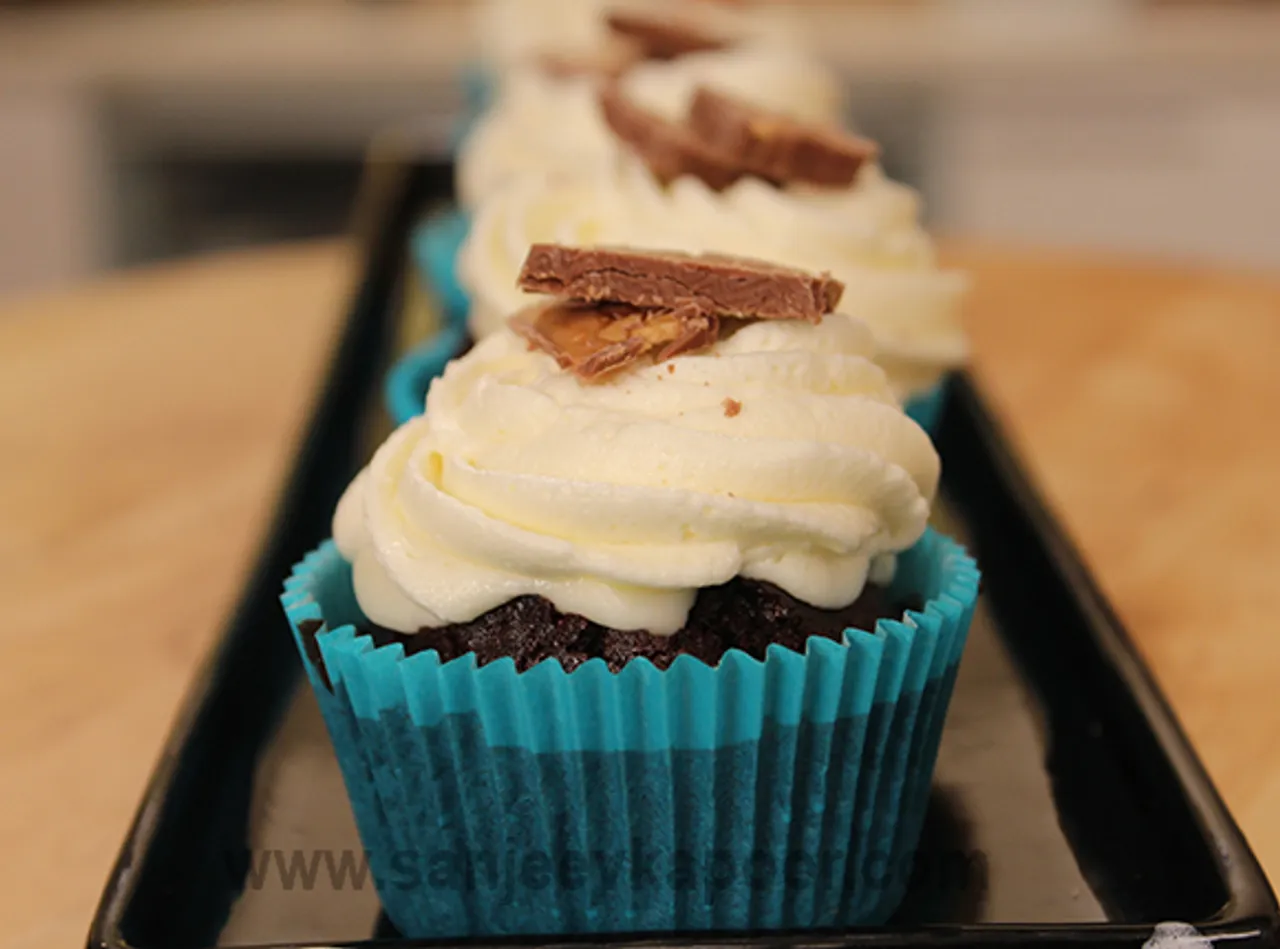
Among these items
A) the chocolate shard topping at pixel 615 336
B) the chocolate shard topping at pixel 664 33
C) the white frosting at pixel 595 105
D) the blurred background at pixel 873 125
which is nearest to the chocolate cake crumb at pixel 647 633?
the chocolate shard topping at pixel 615 336

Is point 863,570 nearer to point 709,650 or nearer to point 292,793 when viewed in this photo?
point 709,650

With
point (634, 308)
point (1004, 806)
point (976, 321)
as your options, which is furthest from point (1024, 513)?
point (976, 321)

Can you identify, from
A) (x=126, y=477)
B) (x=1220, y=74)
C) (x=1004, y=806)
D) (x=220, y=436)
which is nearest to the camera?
(x=1004, y=806)

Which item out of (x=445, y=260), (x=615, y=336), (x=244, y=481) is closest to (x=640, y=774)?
(x=615, y=336)

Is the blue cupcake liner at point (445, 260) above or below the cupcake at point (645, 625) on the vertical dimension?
below

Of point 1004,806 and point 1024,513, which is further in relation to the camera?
point 1024,513

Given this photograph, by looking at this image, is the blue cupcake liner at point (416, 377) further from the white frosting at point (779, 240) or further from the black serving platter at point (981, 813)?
the black serving platter at point (981, 813)

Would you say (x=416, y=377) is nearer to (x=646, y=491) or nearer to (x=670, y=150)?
(x=670, y=150)
